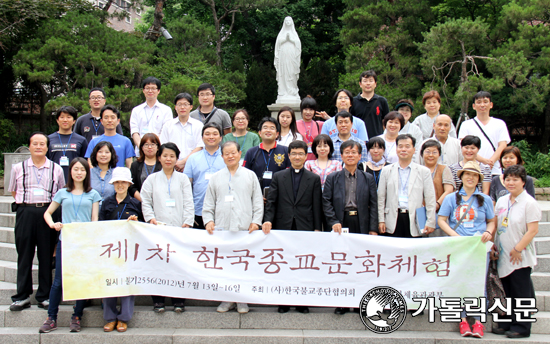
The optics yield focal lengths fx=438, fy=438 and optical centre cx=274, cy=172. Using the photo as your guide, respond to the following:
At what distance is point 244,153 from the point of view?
5.02 metres

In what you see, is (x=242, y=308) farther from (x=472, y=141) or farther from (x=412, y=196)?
(x=472, y=141)

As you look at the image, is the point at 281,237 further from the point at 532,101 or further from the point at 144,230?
the point at 532,101

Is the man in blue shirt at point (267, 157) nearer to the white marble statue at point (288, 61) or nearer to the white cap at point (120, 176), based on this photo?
the white cap at point (120, 176)

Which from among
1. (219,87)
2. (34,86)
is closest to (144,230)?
(219,87)

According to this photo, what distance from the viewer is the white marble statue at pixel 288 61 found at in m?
10.3

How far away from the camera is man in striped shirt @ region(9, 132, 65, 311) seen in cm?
416

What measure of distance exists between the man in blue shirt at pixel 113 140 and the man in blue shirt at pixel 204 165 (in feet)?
2.63

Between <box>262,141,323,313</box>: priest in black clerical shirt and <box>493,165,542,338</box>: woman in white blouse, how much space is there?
1658 millimetres

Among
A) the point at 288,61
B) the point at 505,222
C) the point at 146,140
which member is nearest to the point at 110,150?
the point at 146,140

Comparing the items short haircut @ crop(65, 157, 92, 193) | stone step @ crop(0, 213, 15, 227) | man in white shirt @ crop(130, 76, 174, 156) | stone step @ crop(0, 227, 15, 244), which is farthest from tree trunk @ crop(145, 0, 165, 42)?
short haircut @ crop(65, 157, 92, 193)

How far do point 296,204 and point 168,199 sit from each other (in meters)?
1.21

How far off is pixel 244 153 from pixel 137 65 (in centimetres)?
769

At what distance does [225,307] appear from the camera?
160 inches

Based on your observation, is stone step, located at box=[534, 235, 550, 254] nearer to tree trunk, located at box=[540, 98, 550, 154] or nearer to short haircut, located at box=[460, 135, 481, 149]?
short haircut, located at box=[460, 135, 481, 149]
